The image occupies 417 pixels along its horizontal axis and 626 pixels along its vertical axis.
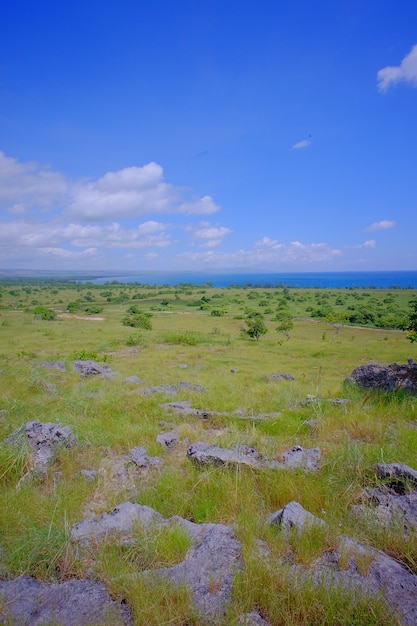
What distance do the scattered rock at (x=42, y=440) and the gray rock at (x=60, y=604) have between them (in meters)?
2.41

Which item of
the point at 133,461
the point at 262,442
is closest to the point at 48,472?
the point at 133,461

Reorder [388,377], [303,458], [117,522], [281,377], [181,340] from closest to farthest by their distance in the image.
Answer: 1. [117,522]
2. [303,458]
3. [388,377]
4. [281,377]
5. [181,340]

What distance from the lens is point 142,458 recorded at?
5656 mm

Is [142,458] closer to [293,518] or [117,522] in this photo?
[117,522]

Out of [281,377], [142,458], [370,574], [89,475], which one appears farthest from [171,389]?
[370,574]

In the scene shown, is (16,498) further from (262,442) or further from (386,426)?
(386,426)

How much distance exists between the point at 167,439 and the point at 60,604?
389 centimetres

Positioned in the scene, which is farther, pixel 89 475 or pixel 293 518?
pixel 89 475

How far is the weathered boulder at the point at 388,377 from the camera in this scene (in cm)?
1000

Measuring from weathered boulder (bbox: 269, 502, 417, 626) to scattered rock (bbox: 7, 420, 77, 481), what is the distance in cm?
420

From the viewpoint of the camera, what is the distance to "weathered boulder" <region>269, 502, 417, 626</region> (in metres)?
2.65

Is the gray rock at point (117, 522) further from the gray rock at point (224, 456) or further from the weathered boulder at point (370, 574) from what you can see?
the weathered boulder at point (370, 574)

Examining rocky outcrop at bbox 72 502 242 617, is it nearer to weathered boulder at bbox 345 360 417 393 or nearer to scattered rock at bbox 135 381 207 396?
scattered rock at bbox 135 381 207 396

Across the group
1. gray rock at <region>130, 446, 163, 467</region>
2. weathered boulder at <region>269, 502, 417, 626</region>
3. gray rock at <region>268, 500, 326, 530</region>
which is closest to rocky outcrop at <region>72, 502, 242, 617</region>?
gray rock at <region>268, 500, 326, 530</region>
